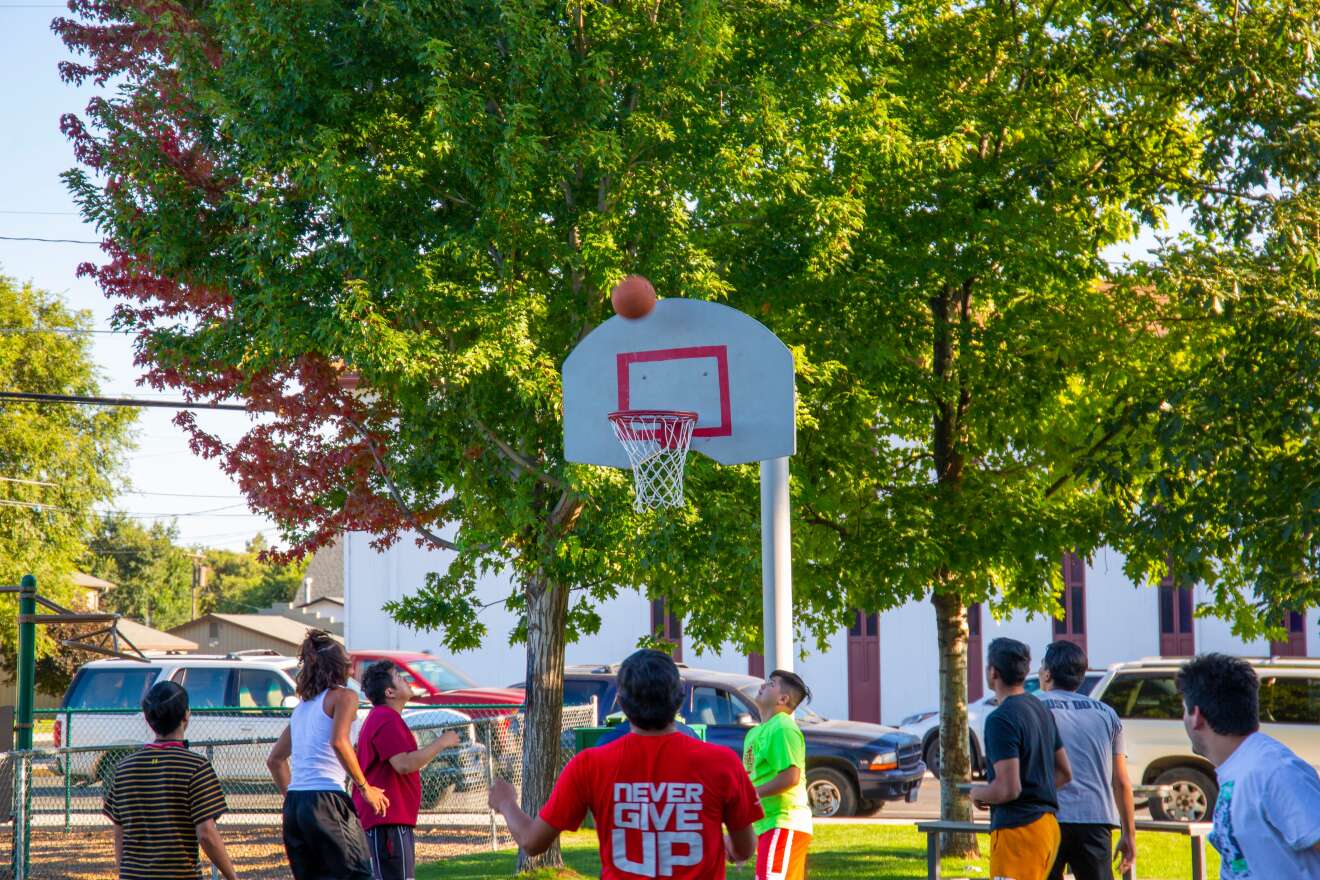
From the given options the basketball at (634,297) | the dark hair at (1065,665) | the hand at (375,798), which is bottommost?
the hand at (375,798)

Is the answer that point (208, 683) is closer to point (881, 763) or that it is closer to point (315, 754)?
point (881, 763)

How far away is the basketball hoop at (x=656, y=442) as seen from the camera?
8.50m

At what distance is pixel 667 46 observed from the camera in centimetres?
1016

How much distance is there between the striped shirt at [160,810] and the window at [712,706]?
1151 centimetres

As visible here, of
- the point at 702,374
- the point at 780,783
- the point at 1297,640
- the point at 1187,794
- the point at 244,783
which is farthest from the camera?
the point at 1297,640

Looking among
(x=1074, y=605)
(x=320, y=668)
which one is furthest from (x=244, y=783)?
(x=1074, y=605)

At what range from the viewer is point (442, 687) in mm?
22875

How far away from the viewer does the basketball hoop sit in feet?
27.9

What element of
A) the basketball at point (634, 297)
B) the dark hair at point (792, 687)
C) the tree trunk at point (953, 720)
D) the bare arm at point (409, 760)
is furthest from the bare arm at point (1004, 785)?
the tree trunk at point (953, 720)

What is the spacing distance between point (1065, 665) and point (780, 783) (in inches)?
61.3

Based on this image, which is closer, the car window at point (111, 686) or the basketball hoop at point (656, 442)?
the basketball hoop at point (656, 442)

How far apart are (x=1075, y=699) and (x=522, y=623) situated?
682 centimetres

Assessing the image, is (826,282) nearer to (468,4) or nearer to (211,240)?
(468,4)

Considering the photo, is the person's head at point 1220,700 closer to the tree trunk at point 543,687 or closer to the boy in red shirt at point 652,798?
the boy in red shirt at point 652,798
